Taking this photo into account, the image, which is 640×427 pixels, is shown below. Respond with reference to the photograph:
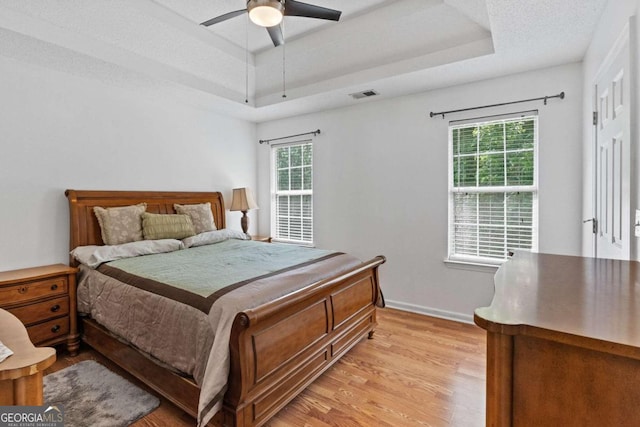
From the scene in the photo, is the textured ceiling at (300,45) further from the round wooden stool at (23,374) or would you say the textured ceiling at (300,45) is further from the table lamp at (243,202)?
the round wooden stool at (23,374)

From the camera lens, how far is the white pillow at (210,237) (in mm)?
3381

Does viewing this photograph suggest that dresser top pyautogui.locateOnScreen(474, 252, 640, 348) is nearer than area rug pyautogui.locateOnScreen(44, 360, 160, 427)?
Yes

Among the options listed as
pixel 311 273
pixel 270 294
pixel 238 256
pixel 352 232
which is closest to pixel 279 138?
pixel 352 232

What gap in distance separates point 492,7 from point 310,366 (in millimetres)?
2590

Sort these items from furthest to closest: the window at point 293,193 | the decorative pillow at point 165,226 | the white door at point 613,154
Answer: the window at point 293,193 < the decorative pillow at point 165,226 < the white door at point 613,154

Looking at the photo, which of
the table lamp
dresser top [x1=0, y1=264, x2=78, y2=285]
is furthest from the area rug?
the table lamp

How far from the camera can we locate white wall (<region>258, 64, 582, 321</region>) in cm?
289

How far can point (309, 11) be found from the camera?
2238mm

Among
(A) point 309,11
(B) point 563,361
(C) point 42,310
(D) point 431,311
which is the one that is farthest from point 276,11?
(D) point 431,311

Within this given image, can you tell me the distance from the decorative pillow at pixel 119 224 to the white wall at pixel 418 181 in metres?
2.16

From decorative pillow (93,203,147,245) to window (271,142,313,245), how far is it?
6.66ft

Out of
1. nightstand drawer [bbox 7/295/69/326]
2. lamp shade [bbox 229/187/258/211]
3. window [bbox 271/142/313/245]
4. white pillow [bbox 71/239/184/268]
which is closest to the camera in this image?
nightstand drawer [bbox 7/295/69/326]

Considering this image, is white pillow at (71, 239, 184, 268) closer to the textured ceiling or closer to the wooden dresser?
the textured ceiling

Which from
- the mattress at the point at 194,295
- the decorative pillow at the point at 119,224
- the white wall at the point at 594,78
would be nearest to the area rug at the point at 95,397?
the mattress at the point at 194,295
